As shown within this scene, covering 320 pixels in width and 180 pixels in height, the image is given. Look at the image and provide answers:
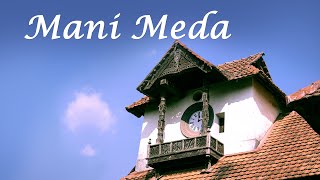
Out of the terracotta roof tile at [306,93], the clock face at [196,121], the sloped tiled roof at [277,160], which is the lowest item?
the terracotta roof tile at [306,93]

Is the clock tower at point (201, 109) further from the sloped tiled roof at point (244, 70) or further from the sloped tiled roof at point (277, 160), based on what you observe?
the sloped tiled roof at point (277, 160)

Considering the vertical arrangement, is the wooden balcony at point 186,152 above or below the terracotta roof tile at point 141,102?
below

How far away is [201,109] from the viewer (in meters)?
24.2

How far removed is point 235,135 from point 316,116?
488 inches

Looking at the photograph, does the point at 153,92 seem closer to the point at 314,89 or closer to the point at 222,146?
the point at 222,146

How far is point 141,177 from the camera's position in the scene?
23.7 meters

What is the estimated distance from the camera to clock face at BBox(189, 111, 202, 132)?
2393 centimetres

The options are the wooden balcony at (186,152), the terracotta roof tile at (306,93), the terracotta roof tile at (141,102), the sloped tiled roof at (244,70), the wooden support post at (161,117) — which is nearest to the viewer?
the terracotta roof tile at (306,93)

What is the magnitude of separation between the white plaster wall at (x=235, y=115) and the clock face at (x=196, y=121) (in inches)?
21.4

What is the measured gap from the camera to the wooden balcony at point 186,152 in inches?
858

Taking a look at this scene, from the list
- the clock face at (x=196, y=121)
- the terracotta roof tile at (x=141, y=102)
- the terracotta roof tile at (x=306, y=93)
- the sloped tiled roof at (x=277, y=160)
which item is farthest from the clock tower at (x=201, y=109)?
the terracotta roof tile at (x=306, y=93)

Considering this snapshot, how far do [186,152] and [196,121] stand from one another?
7.86 ft

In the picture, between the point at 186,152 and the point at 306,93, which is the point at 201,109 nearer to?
the point at 186,152

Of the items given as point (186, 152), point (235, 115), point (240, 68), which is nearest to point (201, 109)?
point (235, 115)
